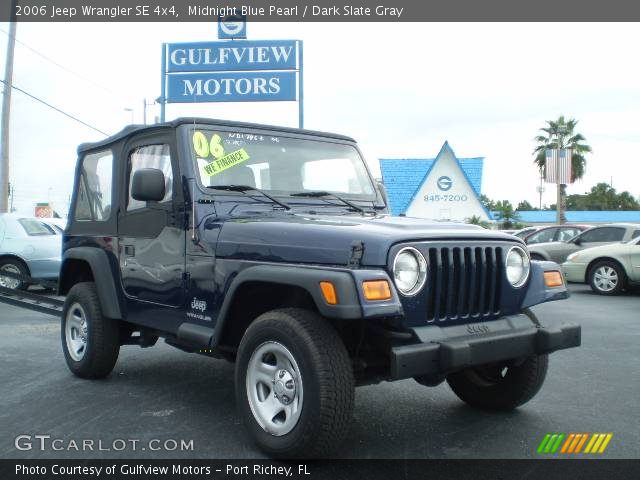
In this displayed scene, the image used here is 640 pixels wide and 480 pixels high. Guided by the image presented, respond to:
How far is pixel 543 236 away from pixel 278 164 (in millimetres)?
13022

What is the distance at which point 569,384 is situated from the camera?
17.4 ft

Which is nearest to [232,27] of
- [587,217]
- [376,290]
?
[376,290]

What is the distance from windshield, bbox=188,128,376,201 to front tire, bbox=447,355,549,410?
159cm

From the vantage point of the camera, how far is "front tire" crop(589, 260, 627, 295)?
40.1 feet

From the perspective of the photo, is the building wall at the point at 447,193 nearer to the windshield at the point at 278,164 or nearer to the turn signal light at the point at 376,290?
the windshield at the point at 278,164

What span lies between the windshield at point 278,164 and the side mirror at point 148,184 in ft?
0.96

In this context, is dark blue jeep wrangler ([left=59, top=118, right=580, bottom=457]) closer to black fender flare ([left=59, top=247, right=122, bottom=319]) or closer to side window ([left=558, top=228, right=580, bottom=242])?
black fender flare ([left=59, top=247, right=122, bottom=319])

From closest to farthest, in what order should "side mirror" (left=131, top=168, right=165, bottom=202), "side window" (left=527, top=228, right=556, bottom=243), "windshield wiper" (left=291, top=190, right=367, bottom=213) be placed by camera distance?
"side mirror" (left=131, top=168, right=165, bottom=202) < "windshield wiper" (left=291, top=190, right=367, bottom=213) < "side window" (left=527, top=228, right=556, bottom=243)

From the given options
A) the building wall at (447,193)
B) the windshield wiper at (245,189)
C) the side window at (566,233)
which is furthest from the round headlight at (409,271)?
the building wall at (447,193)

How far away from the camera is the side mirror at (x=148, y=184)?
13.8ft

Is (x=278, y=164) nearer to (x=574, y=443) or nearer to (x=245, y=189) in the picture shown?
(x=245, y=189)

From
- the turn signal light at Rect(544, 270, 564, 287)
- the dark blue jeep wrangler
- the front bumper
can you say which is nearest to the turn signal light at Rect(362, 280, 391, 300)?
the dark blue jeep wrangler

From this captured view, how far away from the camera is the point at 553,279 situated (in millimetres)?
4105

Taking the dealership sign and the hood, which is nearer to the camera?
the hood
